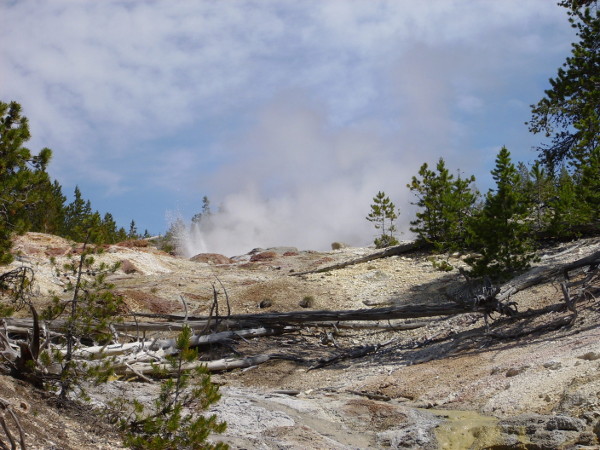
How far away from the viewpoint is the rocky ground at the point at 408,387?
258 inches

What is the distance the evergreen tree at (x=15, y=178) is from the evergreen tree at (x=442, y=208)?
12.1 metres

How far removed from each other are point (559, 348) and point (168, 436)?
596 cm

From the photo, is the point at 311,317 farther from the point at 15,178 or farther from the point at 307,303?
the point at 15,178

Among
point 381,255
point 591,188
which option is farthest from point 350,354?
point 381,255

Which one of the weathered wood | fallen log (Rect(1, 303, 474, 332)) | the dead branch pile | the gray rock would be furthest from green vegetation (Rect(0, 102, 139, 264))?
the weathered wood

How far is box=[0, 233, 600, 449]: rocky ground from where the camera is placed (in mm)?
6543

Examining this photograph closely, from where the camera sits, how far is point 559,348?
952cm

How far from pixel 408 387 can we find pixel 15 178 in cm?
623

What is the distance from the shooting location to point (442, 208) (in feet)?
73.4

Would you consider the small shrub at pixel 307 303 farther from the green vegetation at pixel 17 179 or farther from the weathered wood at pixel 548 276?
the green vegetation at pixel 17 179

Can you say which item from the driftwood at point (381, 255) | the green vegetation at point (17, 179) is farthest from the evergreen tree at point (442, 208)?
the green vegetation at point (17, 179)

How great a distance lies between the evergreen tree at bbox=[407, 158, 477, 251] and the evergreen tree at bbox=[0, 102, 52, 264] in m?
12.1

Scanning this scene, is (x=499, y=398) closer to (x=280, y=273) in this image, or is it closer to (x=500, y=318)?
(x=500, y=318)

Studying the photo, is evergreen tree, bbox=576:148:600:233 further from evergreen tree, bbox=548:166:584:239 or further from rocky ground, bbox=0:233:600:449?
rocky ground, bbox=0:233:600:449
